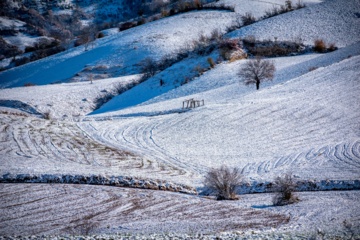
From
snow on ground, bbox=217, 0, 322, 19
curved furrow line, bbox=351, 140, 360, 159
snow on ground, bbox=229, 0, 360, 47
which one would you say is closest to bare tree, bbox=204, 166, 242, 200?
curved furrow line, bbox=351, 140, 360, 159

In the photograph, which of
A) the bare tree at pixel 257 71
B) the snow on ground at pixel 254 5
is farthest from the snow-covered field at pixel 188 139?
the snow on ground at pixel 254 5

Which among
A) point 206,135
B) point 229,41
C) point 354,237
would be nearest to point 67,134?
point 206,135

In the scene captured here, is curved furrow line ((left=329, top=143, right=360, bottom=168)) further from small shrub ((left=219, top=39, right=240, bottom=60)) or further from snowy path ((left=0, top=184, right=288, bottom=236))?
small shrub ((left=219, top=39, right=240, bottom=60))

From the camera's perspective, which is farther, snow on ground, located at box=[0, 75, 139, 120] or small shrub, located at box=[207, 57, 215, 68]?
small shrub, located at box=[207, 57, 215, 68]

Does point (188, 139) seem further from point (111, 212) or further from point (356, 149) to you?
point (111, 212)

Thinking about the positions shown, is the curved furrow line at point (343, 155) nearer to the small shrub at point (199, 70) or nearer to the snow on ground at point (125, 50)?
the small shrub at point (199, 70)

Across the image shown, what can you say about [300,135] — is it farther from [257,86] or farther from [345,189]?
[257,86]
